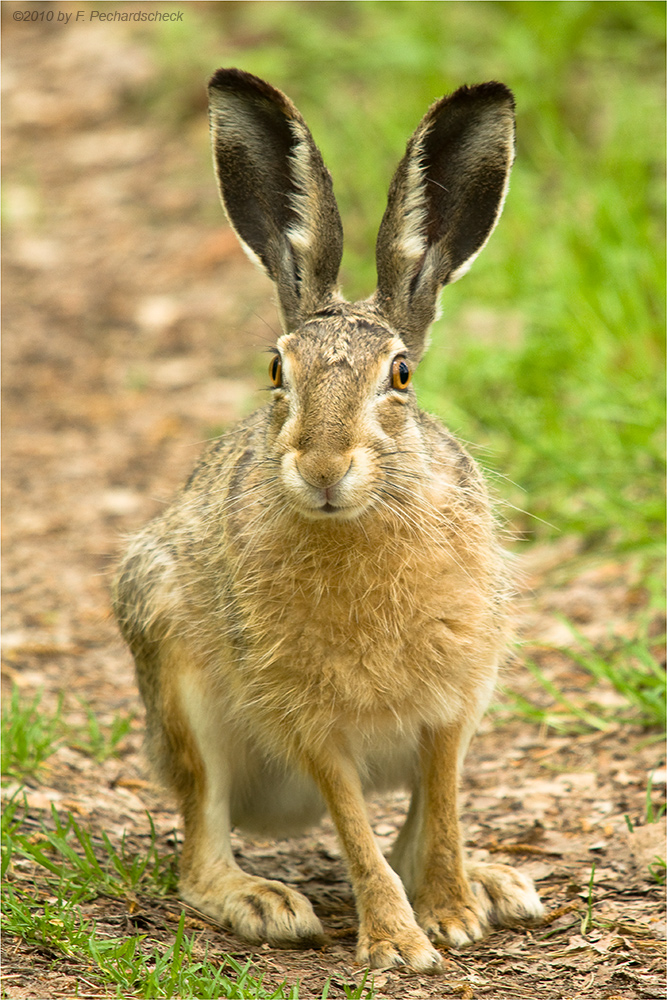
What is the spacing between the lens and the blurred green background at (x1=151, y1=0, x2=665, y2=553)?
267 inches

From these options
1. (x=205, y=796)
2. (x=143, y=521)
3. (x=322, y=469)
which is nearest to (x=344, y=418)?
(x=322, y=469)

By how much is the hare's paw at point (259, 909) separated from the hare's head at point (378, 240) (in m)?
1.35

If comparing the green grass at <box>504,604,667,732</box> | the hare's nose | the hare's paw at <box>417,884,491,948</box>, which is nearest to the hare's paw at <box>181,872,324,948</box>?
the hare's paw at <box>417,884,491,948</box>

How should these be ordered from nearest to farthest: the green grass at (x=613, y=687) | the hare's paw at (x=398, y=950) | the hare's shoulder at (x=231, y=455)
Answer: the hare's paw at (x=398, y=950)
the hare's shoulder at (x=231, y=455)
the green grass at (x=613, y=687)

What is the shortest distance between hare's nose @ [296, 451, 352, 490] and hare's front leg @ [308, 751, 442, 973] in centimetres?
99


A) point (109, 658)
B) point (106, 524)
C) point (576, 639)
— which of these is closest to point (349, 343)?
point (576, 639)

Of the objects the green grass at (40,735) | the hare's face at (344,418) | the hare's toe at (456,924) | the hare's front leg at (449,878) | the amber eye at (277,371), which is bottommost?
the hare's toe at (456,924)

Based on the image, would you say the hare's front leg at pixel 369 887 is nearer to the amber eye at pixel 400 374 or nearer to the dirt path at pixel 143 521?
the dirt path at pixel 143 521

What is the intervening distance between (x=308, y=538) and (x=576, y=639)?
7.58 ft

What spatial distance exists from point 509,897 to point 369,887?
0.54 meters

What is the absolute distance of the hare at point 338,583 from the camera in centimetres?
380

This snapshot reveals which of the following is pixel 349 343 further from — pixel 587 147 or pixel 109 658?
pixel 587 147

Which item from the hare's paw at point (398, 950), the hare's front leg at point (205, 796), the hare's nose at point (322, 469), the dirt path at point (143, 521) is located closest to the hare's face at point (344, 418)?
the hare's nose at point (322, 469)

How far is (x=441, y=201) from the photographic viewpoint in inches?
Answer: 167
